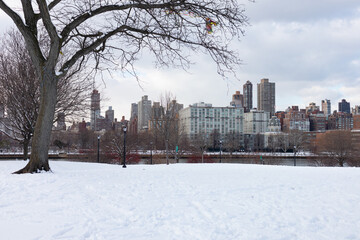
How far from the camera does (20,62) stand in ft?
58.7

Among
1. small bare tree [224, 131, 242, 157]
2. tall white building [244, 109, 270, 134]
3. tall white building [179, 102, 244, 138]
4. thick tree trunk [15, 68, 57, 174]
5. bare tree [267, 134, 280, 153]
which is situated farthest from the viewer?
tall white building [244, 109, 270, 134]

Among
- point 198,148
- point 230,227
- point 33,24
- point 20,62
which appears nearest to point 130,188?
point 230,227

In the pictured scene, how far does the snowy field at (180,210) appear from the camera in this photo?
163 inches

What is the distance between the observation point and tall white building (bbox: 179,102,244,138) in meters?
158

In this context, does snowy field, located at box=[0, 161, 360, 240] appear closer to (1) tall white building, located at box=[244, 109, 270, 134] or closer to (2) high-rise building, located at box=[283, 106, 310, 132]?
(1) tall white building, located at box=[244, 109, 270, 134]

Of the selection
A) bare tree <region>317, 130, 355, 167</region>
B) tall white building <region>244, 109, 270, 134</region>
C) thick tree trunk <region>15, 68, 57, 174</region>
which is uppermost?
tall white building <region>244, 109, 270, 134</region>

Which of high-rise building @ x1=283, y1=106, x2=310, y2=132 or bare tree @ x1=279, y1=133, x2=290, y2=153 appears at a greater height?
high-rise building @ x1=283, y1=106, x2=310, y2=132

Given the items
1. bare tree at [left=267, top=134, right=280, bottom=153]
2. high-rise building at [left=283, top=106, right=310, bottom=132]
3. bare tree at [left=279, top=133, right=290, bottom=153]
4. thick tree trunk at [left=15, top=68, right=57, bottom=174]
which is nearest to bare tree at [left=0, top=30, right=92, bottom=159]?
thick tree trunk at [left=15, top=68, right=57, bottom=174]

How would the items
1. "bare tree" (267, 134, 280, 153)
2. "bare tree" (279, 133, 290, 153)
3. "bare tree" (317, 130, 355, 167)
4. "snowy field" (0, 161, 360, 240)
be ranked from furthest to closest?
"bare tree" (279, 133, 290, 153), "bare tree" (267, 134, 280, 153), "bare tree" (317, 130, 355, 167), "snowy field" (0, 161, 360, 240)

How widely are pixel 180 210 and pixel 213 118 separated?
518 ft

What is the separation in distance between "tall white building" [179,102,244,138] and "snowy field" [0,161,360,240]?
14968 cm

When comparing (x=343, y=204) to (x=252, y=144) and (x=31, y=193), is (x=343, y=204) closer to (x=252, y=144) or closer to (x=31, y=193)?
(x=31, y=193)

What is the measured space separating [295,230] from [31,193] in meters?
5.84

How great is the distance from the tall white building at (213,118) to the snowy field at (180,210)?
14968 centimetres
